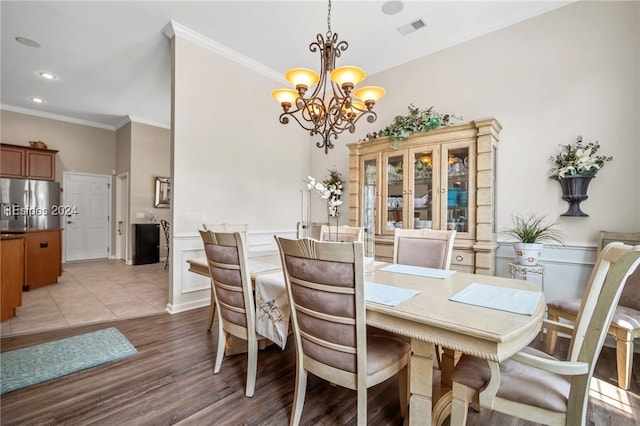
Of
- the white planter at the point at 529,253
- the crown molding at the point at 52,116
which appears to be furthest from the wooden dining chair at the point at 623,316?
the crown molding at the point at 52,116

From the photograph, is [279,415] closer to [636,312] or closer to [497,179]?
[636,312]

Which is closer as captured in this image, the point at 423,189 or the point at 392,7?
the point at 392,7

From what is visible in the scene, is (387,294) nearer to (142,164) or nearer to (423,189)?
(423,189)

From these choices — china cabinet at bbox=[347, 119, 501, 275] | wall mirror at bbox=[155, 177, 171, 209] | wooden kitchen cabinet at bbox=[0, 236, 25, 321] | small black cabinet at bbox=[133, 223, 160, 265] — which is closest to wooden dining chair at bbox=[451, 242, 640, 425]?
china cabinet at bbox=[347, 119, 501, 275]

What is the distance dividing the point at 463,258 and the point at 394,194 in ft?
3.43

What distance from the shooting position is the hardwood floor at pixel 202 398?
1.59m

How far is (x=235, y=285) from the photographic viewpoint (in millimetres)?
1813

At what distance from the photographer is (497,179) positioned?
126 inches

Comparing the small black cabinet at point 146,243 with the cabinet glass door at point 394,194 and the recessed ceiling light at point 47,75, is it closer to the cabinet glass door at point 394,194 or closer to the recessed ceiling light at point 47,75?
the recessed ceiling light at point 47,75

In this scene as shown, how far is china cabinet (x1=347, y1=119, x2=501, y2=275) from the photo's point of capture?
2859 mm

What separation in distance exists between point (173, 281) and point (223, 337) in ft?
5.33

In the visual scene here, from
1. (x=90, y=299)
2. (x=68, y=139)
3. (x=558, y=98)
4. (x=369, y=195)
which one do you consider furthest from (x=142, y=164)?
(x=558, y=98)

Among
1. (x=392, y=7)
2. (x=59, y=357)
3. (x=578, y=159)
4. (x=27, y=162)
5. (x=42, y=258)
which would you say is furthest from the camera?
(x=27, y=162)

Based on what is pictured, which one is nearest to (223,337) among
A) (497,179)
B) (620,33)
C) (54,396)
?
(54,396)
